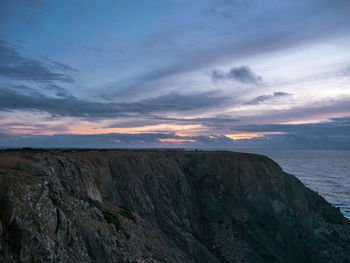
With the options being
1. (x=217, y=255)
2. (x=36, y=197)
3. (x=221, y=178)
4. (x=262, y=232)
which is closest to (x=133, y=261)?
(x=36, y=197)

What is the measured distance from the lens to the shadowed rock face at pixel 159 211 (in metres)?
12.6

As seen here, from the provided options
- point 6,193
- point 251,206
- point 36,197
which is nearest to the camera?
point 6,193

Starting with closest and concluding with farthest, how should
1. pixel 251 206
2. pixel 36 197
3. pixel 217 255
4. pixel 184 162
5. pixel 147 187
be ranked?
pixel 36 197, pixel 217 255, pixel 147 187, pixel 251 206, pixel 184 162

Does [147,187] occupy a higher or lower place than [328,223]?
higher

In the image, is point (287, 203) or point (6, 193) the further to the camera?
point (287, 203)

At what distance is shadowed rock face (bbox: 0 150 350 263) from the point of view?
12.6m

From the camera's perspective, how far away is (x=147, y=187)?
40062 millimetres

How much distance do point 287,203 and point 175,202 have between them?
20.5 metres

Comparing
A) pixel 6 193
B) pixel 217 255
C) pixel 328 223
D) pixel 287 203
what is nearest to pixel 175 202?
pixel 217 255

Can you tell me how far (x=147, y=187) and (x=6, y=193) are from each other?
2913cm

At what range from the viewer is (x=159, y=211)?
37.2 metres

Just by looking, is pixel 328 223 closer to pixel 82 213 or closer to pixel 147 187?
pixel 147 187

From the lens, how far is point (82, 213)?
1686 cm

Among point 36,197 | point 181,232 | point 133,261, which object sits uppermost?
point 36,197
